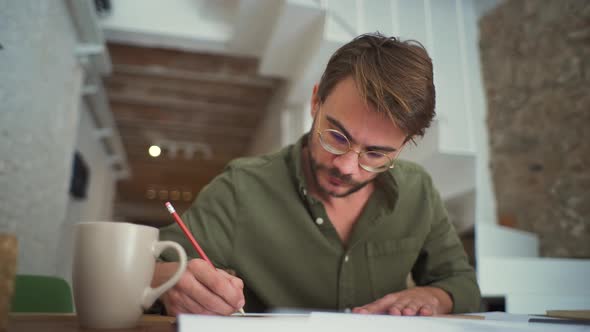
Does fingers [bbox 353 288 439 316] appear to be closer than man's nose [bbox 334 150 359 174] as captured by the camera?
Yes

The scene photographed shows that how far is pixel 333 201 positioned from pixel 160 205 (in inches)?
336

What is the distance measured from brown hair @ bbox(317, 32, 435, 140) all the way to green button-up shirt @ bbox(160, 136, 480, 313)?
0.30 m

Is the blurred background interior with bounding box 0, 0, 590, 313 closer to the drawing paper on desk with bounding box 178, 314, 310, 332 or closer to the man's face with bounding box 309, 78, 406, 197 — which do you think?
the man's face with bounding box 309, 78, 406, 197

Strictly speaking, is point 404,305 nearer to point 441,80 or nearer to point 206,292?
point 206,292

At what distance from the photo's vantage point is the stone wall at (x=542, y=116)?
2.70 metres

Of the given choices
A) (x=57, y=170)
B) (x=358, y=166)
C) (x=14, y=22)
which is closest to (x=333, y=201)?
(x=358, y=166)

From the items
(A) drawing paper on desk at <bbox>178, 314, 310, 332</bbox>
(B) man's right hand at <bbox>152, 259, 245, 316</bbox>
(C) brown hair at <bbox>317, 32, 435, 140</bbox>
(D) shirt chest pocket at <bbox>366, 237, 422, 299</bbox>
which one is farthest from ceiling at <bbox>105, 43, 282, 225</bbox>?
(A) drawing paper on desk at <bbox>178, 314, 310, 332</bbox>

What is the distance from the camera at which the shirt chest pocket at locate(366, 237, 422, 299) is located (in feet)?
3.78

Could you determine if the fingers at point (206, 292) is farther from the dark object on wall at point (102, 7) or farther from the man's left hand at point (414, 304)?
the dark object on wall at point (102, 7)

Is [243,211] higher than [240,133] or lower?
lower

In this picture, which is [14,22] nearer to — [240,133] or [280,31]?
[280,31]

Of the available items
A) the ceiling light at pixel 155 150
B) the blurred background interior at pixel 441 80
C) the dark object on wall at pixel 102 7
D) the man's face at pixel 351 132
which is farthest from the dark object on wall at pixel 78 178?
the man's face at pixel 351 132

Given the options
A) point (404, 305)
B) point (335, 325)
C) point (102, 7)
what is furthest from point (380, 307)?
point (102, 7)

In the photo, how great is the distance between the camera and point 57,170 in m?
2.95
